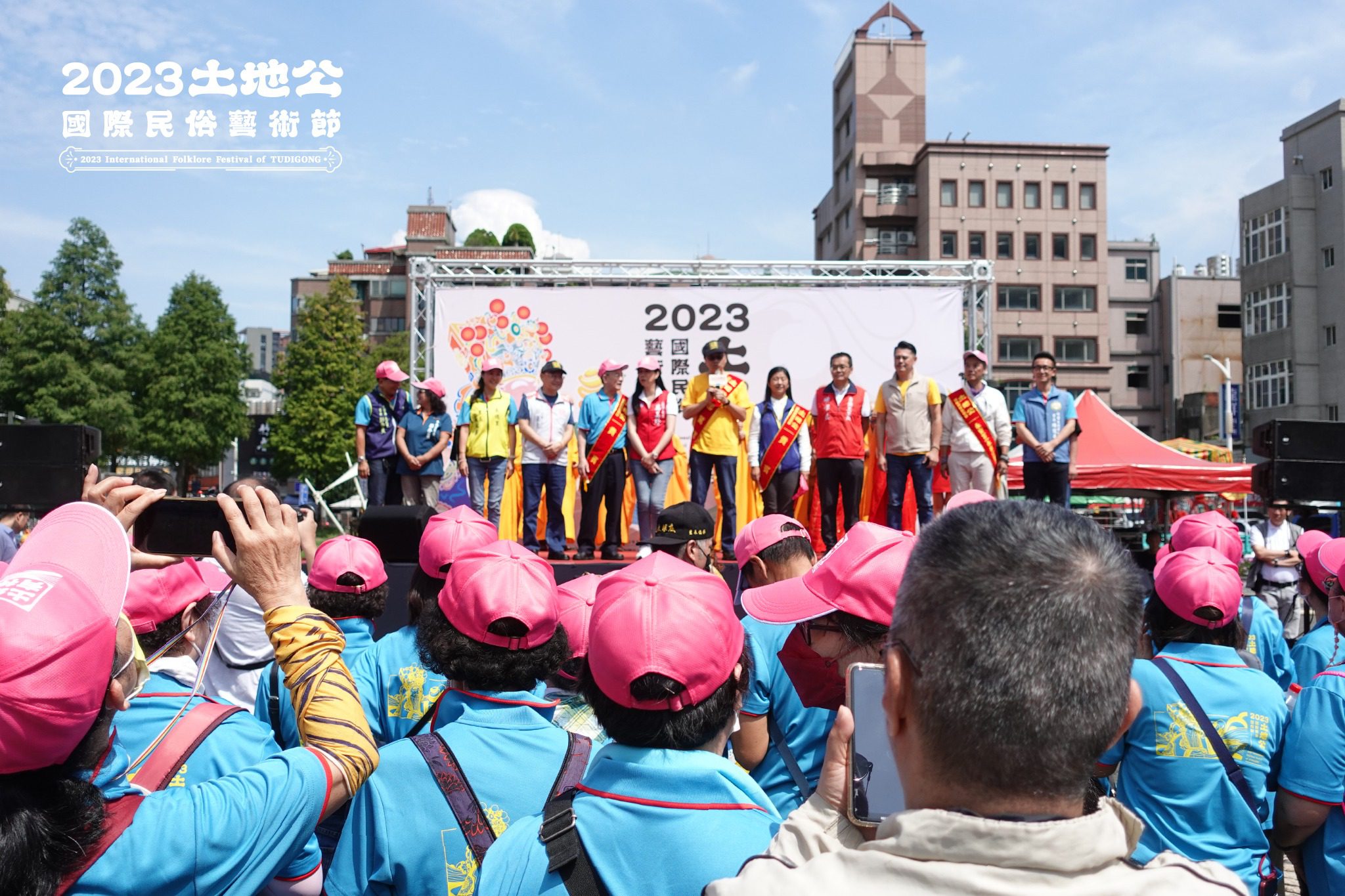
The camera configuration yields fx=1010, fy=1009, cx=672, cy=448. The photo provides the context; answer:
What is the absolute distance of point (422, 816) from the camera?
2.10m

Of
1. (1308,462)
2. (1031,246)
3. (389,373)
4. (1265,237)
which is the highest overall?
(1031,246)

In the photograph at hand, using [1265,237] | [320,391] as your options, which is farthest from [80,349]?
[1265,237]

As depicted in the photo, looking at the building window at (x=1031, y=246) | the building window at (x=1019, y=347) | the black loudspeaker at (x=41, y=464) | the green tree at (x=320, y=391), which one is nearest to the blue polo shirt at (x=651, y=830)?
the black loudspeaker at (x=41, y=464)

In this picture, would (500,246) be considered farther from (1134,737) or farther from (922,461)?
(1134,737)

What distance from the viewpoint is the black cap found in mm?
5965

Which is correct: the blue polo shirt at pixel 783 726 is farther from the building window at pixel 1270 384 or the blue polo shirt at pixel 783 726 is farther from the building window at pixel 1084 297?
the building window at pixel 1084 297

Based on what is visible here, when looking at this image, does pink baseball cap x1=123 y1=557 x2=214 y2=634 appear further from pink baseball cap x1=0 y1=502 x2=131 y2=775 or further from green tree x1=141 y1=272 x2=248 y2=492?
green tree x1=141 y1=272 x2=248 y2=492

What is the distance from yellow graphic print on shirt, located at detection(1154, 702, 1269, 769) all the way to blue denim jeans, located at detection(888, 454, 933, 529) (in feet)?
22.9

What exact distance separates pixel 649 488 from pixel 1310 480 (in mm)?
5646

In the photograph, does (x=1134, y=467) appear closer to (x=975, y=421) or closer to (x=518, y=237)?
(x=975, y=421)

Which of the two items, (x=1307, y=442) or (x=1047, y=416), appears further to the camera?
(x=1047, y=416)

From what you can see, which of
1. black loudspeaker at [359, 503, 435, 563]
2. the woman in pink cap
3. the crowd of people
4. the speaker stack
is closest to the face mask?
the crowd of people

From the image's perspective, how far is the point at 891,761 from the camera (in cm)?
128

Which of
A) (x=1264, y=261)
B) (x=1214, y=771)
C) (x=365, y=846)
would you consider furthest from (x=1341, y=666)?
(x=1264, y=261)
